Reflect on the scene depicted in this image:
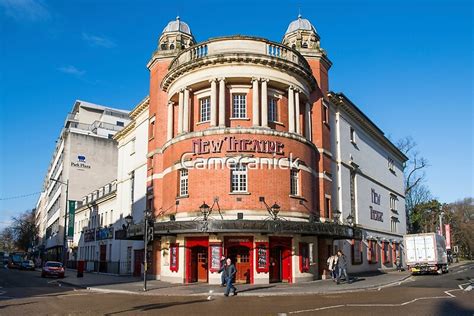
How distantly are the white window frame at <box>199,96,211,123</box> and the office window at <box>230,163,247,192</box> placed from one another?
3778mm

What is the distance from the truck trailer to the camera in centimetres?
3584

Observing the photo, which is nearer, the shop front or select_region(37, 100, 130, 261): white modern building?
the shop front

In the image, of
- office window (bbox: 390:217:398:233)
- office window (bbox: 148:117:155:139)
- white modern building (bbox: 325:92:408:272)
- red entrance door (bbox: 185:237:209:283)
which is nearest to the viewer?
red entrance door (bbox: 185:237:209:283)

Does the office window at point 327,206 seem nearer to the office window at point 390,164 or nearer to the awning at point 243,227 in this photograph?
the awning at point 243,227

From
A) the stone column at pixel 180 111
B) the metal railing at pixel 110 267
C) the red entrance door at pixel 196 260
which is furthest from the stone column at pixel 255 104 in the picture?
the metal railing at pixel 110 267

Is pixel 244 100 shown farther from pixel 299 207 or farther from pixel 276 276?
pixel 276 276

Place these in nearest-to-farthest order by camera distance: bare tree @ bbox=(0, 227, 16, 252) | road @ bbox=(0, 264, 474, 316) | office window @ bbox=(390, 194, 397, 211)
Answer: road @ bbox=(0, 264, 474, 316) < office window @ bbox=(390, 194, 397, 211) < bare tree @ bbox=(0, 227, 16, 252)

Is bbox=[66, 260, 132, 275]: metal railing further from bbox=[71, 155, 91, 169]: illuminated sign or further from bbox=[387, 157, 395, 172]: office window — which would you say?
bbox=[387, 157, 395, 172]: office window

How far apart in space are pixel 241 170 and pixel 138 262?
569 inches

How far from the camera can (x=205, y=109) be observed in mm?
29344

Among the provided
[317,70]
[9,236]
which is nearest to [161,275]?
[317,70]

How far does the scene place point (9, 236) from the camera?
11831cm

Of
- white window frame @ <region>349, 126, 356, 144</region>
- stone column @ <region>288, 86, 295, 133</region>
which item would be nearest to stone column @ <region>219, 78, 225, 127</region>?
stone column @ <region>288, 86, 295, 133</region>

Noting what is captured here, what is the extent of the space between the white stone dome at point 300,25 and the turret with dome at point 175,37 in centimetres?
766
